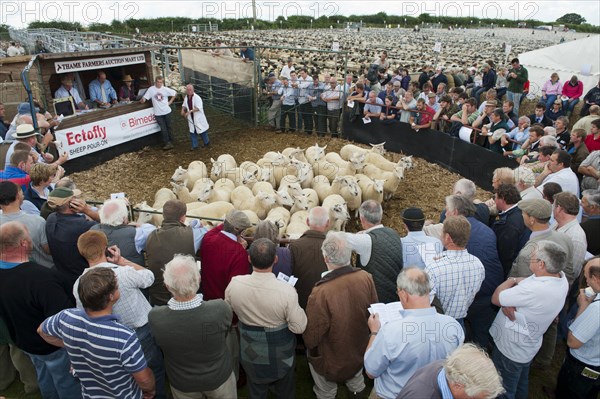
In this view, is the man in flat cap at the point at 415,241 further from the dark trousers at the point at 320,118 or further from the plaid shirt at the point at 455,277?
the dark trousers at the point at 320,118

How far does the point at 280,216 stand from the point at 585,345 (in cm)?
446

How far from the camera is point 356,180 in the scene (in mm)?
8648

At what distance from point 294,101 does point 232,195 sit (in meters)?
6.14

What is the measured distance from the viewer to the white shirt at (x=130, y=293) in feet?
11.3

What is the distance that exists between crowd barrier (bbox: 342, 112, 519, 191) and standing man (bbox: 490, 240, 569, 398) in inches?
232

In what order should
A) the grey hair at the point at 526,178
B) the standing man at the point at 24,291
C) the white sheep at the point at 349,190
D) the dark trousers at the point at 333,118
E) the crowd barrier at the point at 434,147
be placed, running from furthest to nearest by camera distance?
the dark trousers at the point at 333,118, the crowd barrier at the point at 434,147, the white sheep at the point at 349,190, the grey hair at the point at 526,178, the standing man at the point at 24,291

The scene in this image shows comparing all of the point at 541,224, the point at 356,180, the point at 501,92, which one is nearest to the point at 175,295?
the point at 541,224

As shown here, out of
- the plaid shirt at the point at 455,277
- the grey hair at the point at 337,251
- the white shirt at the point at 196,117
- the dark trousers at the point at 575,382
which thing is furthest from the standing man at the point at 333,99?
the dark trousers at the point at 575,382

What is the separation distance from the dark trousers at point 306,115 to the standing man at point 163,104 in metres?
3.92

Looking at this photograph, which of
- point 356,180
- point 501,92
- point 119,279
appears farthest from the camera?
point 501,92

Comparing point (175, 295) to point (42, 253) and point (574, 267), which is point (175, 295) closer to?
point (42, 253)

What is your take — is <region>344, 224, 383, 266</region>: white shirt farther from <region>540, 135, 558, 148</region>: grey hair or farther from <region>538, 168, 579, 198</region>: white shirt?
<region>540, 135, 558, 148</region>: grey hair

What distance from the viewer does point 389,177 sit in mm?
9117

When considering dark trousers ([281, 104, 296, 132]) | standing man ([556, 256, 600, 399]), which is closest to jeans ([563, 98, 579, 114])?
dark trousers ([281, 104, 296, 132])
